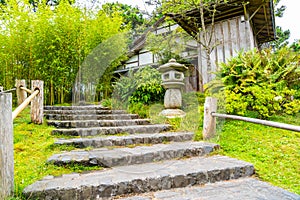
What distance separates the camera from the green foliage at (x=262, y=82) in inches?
141

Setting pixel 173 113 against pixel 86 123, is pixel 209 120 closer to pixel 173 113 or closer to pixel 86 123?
pixel 173 113

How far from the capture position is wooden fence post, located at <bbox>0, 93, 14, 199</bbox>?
1.33m

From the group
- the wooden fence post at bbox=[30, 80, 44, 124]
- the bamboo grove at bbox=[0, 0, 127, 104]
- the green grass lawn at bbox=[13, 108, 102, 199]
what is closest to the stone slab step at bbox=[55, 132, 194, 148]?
the green grass lawn at bbox=[13, 108, 102, 199]

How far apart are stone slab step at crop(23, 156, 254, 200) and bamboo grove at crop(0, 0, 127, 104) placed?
166 inches

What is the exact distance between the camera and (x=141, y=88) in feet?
15.6

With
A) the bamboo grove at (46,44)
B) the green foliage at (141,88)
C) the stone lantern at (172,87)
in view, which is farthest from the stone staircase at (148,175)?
the bamboo grove at (46,44)

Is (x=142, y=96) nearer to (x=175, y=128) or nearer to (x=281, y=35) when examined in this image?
(x=175, y=128)

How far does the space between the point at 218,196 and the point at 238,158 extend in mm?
894

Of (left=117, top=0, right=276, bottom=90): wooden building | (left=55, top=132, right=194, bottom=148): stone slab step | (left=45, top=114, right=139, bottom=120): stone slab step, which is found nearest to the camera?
(left=55, top=132, right=194, bottom=148): stone slab step

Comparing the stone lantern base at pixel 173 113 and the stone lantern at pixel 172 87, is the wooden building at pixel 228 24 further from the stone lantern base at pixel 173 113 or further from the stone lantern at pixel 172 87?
the stone lantern base at pixel 173 113

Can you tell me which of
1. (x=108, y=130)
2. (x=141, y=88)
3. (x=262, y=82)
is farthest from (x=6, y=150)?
(x=262, y=82)

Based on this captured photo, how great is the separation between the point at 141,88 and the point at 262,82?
242 centimetres

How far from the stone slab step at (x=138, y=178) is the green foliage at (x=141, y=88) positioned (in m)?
2.63

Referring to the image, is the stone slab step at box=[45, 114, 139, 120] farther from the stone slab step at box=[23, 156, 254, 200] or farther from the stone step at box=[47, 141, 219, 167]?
the stone slab step at box=[23, 156, 254, 200]
